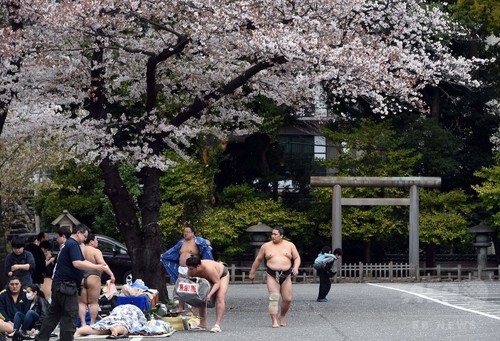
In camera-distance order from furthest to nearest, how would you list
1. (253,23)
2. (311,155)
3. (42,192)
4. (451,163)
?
(311,155) → (42,192) → (451,163) → (253,23)

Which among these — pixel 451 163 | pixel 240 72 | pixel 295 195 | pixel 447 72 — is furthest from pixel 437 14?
pixel 295 195

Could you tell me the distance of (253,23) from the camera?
2030cm

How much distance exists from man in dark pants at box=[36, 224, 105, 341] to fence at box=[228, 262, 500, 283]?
77.7 ft

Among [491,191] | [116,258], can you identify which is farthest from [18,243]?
[491,191]

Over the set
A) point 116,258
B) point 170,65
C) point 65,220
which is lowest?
point 116,258

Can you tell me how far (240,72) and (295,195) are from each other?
2100 centimetres

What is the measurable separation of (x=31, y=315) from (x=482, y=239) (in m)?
27.1

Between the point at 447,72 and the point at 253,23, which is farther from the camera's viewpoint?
the point at 447,72

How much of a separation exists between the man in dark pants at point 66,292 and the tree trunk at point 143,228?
8406 millimetres

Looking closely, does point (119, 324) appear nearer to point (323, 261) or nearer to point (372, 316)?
point (372, 316)

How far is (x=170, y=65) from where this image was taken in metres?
23.4

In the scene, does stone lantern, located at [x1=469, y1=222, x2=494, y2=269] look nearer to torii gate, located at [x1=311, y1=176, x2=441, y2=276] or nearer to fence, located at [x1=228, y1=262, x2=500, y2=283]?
fence, located at [x1=228, y1=262, x2=500, y2=283]

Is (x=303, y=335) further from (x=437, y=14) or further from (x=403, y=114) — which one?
(x=403, y=114)

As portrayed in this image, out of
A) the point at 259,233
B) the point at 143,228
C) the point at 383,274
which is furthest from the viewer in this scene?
the point at 383,274
